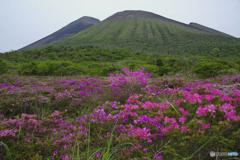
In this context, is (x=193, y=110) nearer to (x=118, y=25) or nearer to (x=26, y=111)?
(x=26, y=111)

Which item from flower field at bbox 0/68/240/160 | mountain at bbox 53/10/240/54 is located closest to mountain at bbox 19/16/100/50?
mountain at bbox 53/10/240/54

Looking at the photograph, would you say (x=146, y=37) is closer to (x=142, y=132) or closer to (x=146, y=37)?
(x=146, y=37)

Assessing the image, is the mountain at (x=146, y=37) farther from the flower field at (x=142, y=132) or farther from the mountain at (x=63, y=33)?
the flower field at (x=142, y=132)

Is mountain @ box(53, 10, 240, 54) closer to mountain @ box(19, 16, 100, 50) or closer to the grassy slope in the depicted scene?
the grassy slope

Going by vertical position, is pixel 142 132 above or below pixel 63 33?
below

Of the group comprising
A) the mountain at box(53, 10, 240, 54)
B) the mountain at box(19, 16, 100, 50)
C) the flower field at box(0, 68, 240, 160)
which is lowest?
the flower field at box(0, 68, 240, 160)

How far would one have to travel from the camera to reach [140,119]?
4.91ft

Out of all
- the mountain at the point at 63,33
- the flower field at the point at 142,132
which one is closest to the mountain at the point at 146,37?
the mountain at the point at 63,33

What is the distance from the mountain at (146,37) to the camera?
189 feet

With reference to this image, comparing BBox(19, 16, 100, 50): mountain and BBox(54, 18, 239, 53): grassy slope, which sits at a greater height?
BBox(19, 16, 100, 50): mountain

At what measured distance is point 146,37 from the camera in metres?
72.1

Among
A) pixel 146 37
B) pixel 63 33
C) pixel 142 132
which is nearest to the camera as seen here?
pixel 142 132

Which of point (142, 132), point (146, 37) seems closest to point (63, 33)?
point (146, 37)

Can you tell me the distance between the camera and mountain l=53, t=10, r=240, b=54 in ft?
189
